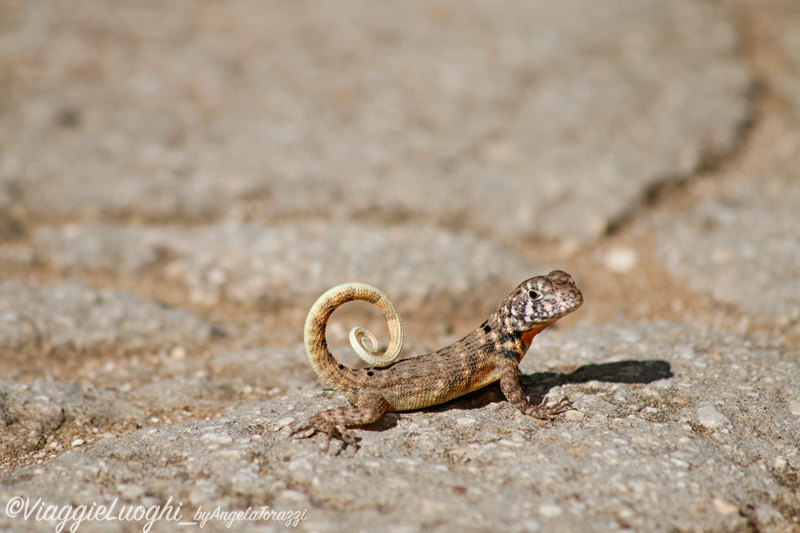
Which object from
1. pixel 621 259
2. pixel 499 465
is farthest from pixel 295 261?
pixel 499 465

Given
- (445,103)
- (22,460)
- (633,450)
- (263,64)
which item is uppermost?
(263,64)

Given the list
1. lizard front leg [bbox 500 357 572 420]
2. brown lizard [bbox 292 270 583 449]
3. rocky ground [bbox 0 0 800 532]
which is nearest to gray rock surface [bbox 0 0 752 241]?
rocky ground [bbox 0 0 800 532]

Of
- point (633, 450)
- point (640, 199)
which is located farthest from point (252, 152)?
point (633, 450)

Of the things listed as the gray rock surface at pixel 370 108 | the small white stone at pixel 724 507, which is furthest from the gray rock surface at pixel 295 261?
the small white stone at pixel 724 507

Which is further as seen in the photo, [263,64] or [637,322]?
[263,64]

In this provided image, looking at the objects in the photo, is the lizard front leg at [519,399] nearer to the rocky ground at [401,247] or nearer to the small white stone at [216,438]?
the rocky ground at [401,247]

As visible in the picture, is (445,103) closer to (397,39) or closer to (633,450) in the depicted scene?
(397,39)

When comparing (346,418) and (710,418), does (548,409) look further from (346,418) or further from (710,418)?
(346,418)
